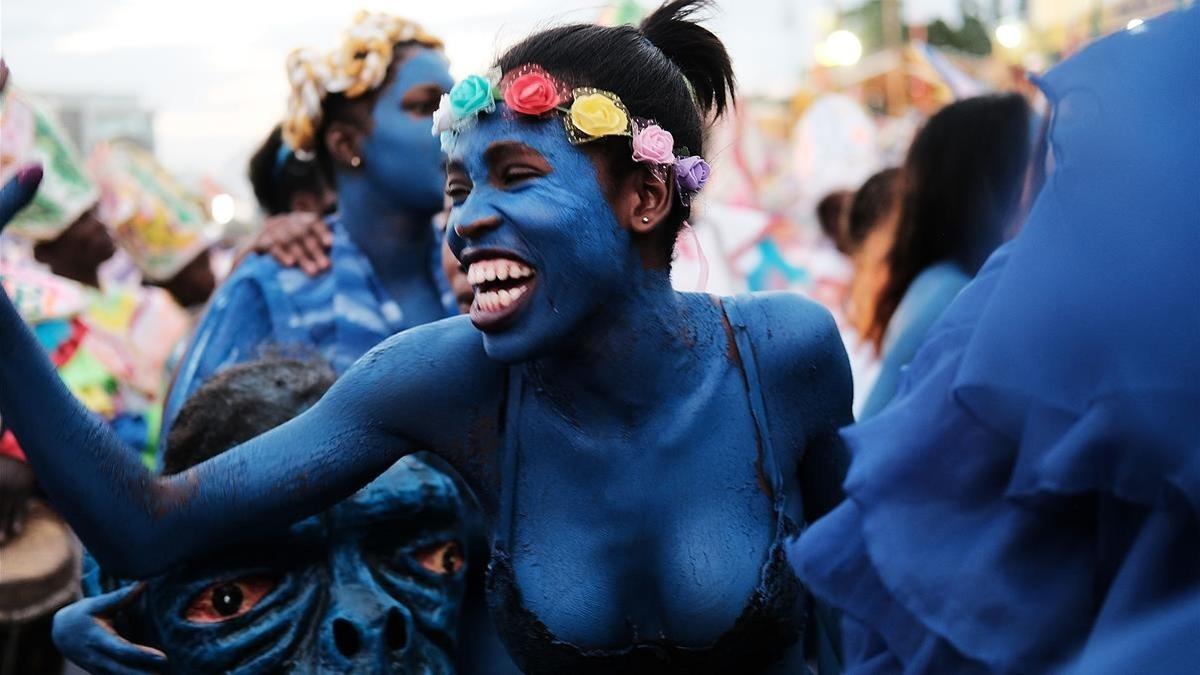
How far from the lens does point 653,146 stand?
2340 millimetres

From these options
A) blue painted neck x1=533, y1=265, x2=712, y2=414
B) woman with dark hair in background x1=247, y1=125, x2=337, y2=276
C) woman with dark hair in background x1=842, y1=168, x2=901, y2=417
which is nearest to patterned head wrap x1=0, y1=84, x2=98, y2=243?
woman with dark hair in background x1=247, y1=125, x2=337, y2=276

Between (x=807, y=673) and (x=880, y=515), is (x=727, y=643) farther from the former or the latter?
(x=880, y=515)

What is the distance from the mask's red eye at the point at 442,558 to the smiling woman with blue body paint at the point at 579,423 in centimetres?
36

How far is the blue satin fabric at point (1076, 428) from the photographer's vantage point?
59.2 inches

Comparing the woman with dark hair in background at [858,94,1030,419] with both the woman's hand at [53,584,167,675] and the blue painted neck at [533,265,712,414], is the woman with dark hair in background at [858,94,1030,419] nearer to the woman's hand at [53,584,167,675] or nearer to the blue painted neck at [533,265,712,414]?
the blue painted neck at [533,265,712,414]

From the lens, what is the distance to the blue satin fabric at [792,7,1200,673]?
1.50m

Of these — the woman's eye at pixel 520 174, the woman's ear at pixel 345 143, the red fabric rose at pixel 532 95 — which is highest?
the red fabric rose at pixel 532 95

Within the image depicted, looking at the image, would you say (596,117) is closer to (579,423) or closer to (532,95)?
(532,95)

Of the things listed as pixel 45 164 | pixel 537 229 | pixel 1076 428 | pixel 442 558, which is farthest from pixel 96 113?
pixel 1076 428

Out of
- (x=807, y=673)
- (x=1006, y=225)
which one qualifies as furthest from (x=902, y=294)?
(x=807, y=673)

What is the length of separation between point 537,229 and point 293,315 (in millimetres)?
1954

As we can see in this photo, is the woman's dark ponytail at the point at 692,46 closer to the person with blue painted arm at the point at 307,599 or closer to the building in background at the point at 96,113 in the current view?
the person with blue painted arm at the point at 307,599

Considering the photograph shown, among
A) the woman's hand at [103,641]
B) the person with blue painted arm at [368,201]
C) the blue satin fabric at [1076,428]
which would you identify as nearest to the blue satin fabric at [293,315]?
the person with blue painted arm at [368,201]

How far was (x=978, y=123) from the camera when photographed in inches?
168
